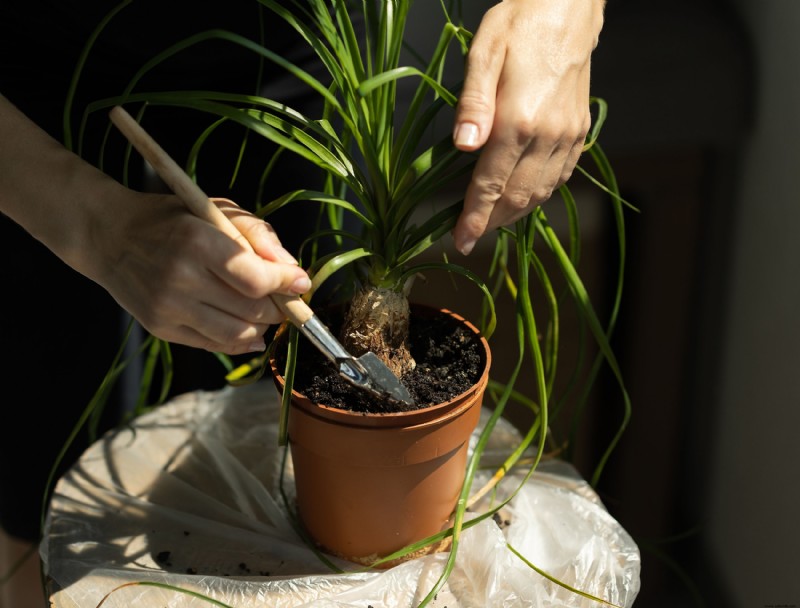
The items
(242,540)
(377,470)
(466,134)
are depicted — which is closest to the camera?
(466,134)

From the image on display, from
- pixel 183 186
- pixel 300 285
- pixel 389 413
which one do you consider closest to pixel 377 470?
pixel 389 413

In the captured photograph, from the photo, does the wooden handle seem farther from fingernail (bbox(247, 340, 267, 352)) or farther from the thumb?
the thumb

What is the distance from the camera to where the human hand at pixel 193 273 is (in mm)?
604

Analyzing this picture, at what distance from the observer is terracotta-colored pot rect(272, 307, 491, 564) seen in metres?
0.68

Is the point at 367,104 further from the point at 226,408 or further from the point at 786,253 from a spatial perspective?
the point at 786,253

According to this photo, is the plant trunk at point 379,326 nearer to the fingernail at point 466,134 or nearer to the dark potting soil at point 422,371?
the dark potting soil at point 422,371

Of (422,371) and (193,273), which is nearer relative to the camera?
(193,273)

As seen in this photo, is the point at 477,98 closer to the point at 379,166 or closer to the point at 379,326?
the point at 379,166

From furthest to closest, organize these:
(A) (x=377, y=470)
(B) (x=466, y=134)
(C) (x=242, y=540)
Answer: (C) (x=242, y=540) → (A) (x=377, y=470) → (B) (x=466, y=134)

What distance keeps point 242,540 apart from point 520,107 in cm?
52

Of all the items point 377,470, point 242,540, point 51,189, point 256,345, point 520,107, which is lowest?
point 242,540

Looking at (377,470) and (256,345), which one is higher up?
(256,345)

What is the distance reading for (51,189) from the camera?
648 mm

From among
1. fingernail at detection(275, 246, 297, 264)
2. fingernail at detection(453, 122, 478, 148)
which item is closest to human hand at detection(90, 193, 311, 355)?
fingernail at detection(275, 246, 297, 264)
